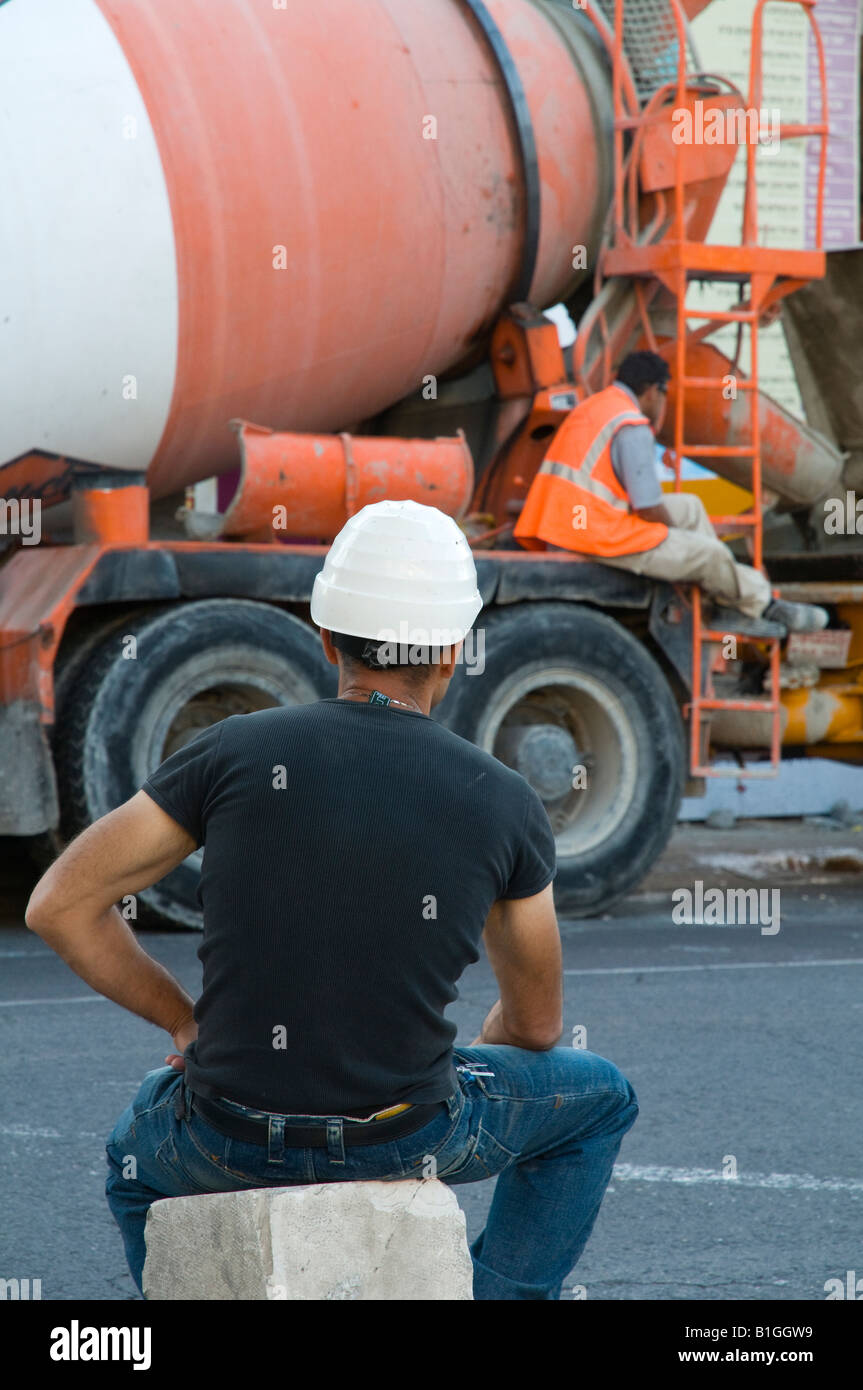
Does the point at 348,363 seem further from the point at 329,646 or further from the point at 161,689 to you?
the point at 329,646

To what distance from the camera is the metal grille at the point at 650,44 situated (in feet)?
26.6

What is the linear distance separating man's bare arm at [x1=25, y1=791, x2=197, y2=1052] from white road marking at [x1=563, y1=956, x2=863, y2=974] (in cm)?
394

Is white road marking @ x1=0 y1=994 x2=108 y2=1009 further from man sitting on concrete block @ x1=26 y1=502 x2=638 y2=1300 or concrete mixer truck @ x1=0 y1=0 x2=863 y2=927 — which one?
man sitting on concrete block @ x1=26 y1=502 x2=638 y2=1300

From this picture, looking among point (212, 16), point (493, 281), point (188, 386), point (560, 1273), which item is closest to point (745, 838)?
point (493, 281)

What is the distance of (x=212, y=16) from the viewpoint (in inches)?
265

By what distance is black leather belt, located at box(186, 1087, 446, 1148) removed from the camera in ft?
8.08

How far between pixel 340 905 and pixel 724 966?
4411 mm

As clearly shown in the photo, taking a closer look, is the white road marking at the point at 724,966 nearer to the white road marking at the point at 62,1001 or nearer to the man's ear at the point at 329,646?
the white road marking at the point at 62,1001

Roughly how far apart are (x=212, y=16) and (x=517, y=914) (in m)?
5.05

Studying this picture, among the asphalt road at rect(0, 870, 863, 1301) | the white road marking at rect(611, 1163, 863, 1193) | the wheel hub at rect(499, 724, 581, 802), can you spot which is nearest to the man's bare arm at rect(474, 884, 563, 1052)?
the asphalt road at rect(0, 870, 863, 1301)

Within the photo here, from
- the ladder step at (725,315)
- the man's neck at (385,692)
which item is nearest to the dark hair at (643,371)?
the ladder step at (725,315)

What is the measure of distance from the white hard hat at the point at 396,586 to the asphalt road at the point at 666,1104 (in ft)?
5.16

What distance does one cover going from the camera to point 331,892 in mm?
2418

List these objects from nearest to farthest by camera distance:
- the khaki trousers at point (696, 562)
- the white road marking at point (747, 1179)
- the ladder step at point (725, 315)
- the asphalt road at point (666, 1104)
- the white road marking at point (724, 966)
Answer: the asphalt road at point (666, 1104) < the white road marking at point (747, 1179) < the white road marking at point (724, 966) < the khaki trousers at point (696, 562) < the ladder step at point (725, 315)
